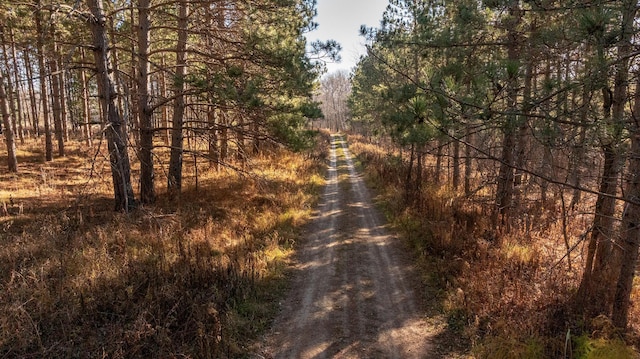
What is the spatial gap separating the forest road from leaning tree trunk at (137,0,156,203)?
199 inches

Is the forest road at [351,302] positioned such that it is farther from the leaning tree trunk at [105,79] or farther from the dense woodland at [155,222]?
the leaning tree trunk at [105,79]

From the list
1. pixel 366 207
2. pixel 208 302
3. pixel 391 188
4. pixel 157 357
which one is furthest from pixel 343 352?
pixel 391 188

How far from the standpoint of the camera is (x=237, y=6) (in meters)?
10.4

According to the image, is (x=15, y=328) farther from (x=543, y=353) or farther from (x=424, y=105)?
(x=543, y=353)

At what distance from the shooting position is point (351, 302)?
685cm

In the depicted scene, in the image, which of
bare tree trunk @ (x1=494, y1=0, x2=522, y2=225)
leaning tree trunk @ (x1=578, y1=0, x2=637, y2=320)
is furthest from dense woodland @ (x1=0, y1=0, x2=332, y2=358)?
leaning tree trunk @ (x1=578, y1=0, x2=637, y2=320)

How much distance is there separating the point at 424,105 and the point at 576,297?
492cm

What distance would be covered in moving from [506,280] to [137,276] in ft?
22.4

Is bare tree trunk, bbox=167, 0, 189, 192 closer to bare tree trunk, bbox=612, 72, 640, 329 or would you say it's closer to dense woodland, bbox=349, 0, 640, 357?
dense woodland, bbox=349, 0, 640, 357

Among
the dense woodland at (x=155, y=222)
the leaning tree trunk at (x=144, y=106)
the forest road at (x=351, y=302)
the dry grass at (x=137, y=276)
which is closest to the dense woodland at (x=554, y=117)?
the forest road at (x=351, y=302)

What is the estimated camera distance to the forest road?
5516mm

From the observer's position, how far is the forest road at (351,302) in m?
5.52

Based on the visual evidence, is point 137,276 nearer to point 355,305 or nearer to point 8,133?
point 355,305

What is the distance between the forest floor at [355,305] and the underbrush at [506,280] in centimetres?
47
